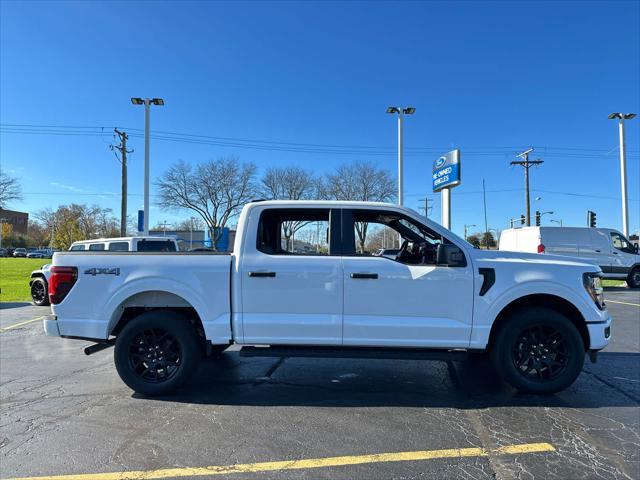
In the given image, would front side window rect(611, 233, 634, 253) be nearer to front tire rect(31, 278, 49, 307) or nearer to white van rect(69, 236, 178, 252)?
white van rect(69, 236, 178, 252)

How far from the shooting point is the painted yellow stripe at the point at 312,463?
3004 millimetres

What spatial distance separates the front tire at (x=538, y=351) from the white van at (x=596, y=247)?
13.7m

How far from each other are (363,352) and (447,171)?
54.7 feet

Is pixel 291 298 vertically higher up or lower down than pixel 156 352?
higher up

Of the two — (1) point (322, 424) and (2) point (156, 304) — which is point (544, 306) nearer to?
(1) point (322, 424)

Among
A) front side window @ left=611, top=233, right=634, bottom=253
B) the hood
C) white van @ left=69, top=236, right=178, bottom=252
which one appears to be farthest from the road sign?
the hood

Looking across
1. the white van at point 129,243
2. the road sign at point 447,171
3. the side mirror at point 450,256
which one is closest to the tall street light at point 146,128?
the white van at point 129,243

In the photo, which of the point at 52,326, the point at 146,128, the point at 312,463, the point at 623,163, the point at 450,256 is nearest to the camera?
the point at 312,463

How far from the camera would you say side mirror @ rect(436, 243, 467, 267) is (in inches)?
168

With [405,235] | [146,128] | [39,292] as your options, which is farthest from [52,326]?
[146,128]

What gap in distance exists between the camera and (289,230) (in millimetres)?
5652

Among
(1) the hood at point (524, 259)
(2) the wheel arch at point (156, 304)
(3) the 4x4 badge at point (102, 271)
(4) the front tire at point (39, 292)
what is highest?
(1) the hood at point (524, 259)

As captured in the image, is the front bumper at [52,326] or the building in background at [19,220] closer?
the front bumper at [52,326]

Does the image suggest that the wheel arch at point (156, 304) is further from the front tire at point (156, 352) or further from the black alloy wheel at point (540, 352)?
the black alloy wheel at point (540, 352)
